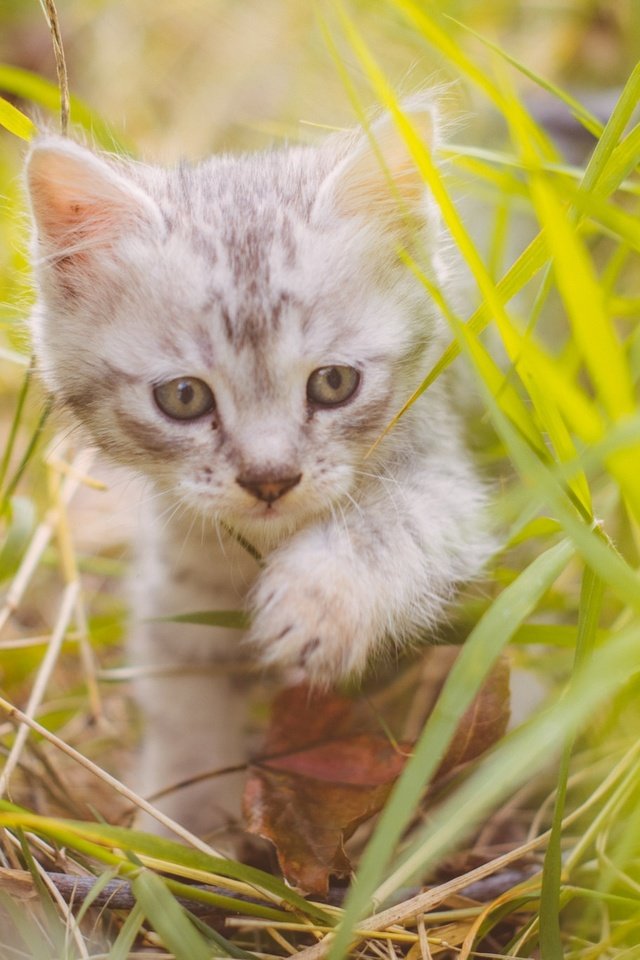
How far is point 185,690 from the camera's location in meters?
1.88

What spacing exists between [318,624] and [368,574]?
101 mm

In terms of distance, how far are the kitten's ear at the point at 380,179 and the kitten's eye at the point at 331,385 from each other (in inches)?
10.0

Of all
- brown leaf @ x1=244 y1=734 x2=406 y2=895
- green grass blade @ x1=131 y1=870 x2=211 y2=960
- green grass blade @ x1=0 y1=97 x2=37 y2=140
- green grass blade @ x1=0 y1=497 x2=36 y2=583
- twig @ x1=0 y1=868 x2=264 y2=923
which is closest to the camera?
green grass blade @ x1=131 y1=870 x2=211 y2=960

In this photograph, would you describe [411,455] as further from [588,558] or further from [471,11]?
[471,11]

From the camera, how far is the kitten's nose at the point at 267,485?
1239 mm

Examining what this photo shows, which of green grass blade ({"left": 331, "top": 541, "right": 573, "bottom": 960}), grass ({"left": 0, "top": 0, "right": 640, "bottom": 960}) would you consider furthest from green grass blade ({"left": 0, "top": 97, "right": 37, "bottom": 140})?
green grass blade ({"left": 331, "top": 541, "right": 573, "bottom": 960})

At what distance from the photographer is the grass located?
873 mm

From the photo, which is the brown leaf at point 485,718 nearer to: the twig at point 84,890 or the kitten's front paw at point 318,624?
the kitten's front paw at point 318,624

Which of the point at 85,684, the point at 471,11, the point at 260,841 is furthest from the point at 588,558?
the point at 471,11

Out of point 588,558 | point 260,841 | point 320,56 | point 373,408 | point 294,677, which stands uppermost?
point 320,56

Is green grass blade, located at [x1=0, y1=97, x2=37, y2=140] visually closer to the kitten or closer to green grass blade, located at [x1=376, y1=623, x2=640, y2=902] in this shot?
the kitten

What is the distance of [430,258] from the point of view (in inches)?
57.6

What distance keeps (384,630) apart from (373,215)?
0.63 m

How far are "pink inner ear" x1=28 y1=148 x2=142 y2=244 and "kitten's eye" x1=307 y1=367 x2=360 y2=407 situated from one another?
372 millimetres
